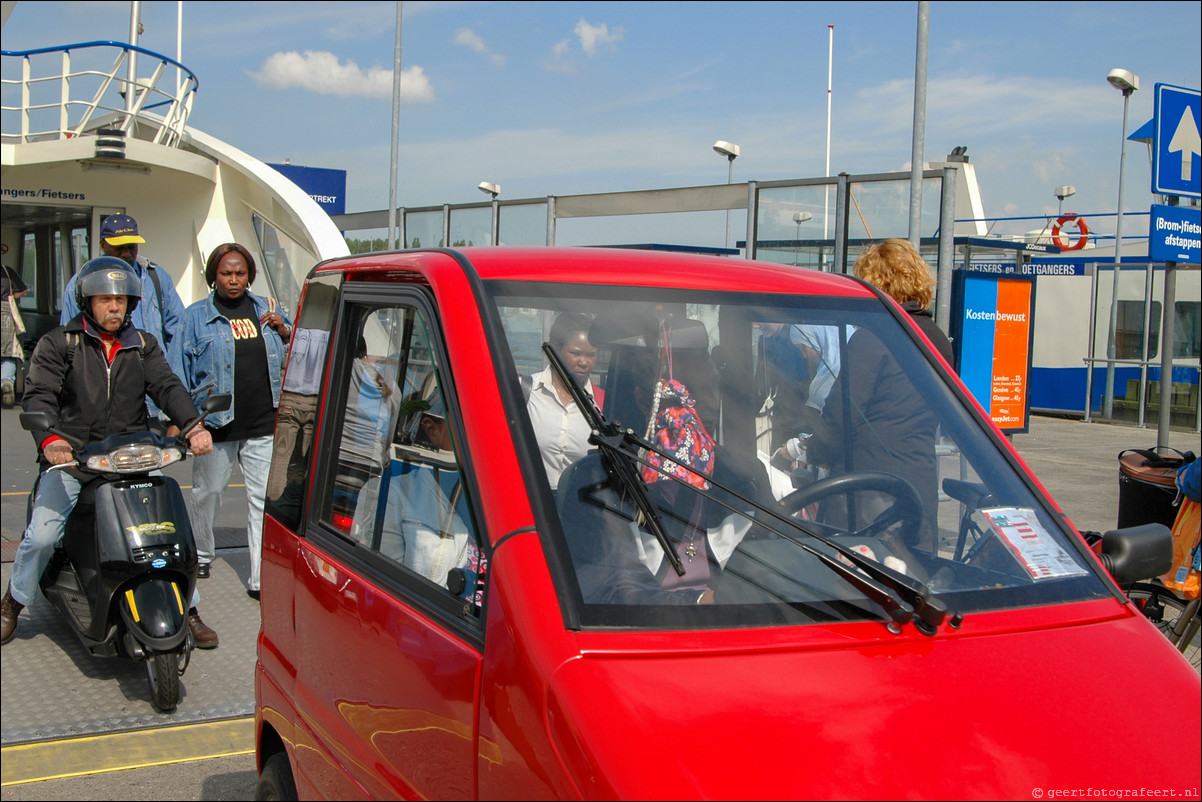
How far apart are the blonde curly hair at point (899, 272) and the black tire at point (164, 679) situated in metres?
3.44

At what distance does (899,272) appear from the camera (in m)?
4.99

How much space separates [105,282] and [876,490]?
12.5 ft

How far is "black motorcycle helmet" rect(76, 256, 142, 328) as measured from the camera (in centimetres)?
485

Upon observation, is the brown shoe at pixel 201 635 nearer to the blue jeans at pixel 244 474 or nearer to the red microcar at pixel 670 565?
the blue jeans at pixel 244 474

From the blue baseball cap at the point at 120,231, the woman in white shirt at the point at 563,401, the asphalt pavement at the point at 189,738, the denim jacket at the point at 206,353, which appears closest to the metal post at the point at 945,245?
the asphalt pavement at the point at 189,738

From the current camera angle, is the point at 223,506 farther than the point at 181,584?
Yes

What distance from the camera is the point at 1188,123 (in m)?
7.47

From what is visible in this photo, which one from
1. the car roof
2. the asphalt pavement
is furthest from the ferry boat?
the car roof

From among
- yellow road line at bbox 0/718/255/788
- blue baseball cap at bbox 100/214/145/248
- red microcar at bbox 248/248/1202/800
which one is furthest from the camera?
blue baseball cap at bbox 100/214/145/248

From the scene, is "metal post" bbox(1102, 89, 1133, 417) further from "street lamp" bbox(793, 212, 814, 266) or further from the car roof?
the car roof

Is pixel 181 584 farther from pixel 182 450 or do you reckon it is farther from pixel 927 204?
pixel 927 204

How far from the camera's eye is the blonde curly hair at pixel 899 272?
4.99 meters

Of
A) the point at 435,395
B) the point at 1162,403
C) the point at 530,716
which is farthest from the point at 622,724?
the point at 1162,403

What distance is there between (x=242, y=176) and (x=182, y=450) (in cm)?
1184
